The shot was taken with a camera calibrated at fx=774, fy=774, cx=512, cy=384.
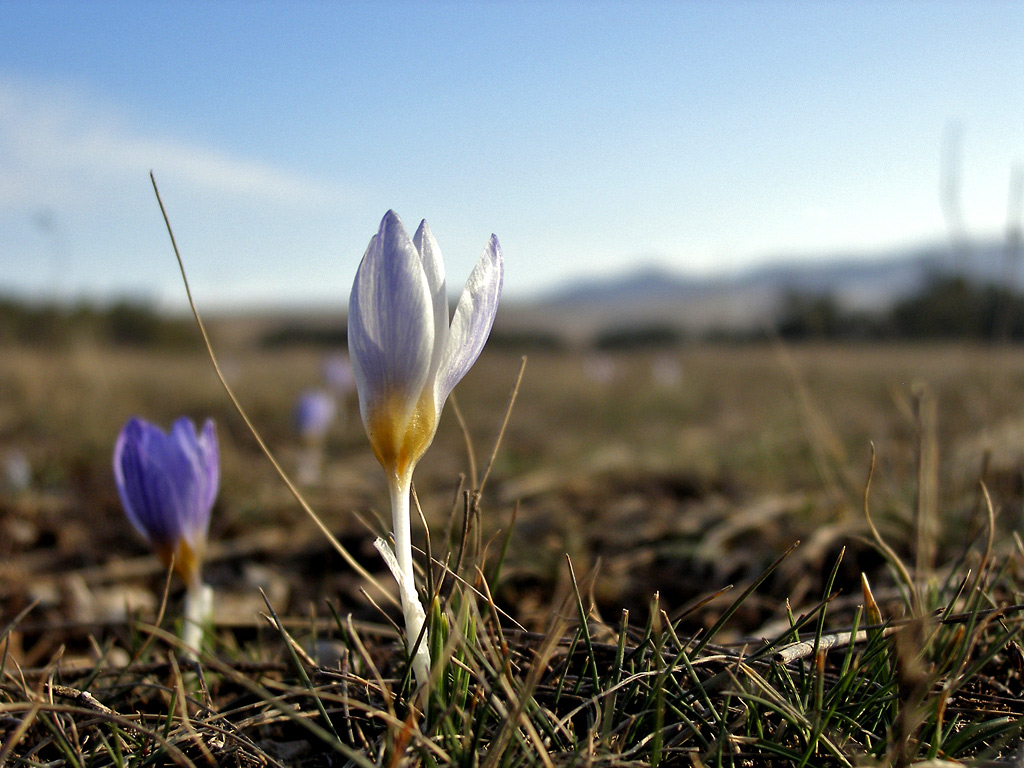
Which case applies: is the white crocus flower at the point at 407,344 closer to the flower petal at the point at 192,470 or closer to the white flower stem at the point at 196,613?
the flower petal at the point at 192,470

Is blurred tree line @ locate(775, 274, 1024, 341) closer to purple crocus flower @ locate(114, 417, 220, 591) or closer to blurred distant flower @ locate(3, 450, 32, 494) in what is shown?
purple crocus flower @ locate(114, 417, 220, 591)

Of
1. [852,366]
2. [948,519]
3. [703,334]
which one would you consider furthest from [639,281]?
[948,519]

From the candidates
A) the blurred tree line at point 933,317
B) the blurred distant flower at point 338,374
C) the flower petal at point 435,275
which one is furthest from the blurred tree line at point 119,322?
the flower petal at point 435,275

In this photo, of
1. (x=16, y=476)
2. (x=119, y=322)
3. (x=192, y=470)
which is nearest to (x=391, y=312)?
(x=192, y=470)

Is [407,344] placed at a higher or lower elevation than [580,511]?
higher

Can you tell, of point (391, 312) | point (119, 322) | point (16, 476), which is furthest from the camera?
point (119, 322)

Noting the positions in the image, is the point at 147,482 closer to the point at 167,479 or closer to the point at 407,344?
the point at 167,479
